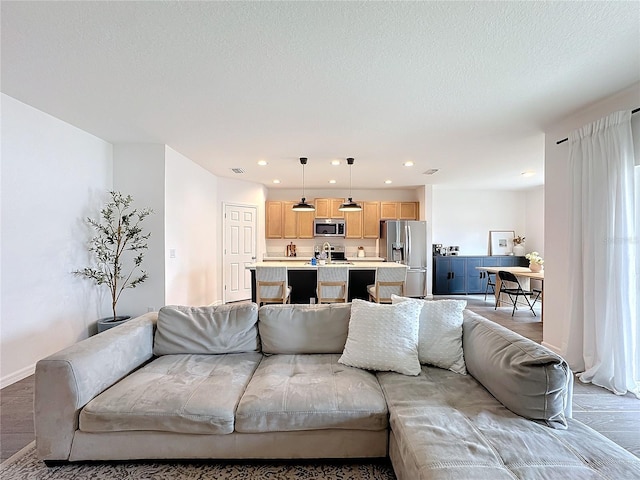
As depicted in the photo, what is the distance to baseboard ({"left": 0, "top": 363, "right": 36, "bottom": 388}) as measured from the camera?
2.74 metres

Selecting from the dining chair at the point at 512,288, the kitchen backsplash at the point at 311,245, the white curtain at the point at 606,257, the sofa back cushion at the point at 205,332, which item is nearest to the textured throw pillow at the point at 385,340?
the sofa back cushion at the point at 205,332

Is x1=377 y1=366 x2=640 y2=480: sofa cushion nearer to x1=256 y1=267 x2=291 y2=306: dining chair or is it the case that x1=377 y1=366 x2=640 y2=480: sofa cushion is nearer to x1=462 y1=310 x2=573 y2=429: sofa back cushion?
x1=462 y1=310 x2=573 y2=429: sofa back cushion

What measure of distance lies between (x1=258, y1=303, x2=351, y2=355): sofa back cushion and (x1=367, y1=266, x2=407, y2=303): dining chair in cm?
217

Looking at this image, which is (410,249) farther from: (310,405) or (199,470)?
(199,470)

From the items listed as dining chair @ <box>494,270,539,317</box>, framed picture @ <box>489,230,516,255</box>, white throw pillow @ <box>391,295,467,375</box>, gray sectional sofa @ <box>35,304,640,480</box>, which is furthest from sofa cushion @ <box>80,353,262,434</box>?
framed picture @ <box>489,230,516,255</box>

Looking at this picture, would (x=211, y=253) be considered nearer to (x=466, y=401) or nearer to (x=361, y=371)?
(x=361, y=371)

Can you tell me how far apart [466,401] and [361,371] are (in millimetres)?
629

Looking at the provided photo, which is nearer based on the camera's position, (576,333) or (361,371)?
(361,371)

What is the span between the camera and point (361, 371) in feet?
6.86

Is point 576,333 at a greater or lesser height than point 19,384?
greater

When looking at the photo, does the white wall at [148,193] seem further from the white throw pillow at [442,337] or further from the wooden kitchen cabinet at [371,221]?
the wooden kitchen cabinet at [371,221]

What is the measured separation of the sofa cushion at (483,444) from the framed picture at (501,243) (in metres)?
6.98

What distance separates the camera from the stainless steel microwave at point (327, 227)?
7.43 m

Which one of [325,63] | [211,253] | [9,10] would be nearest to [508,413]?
[325,63]
